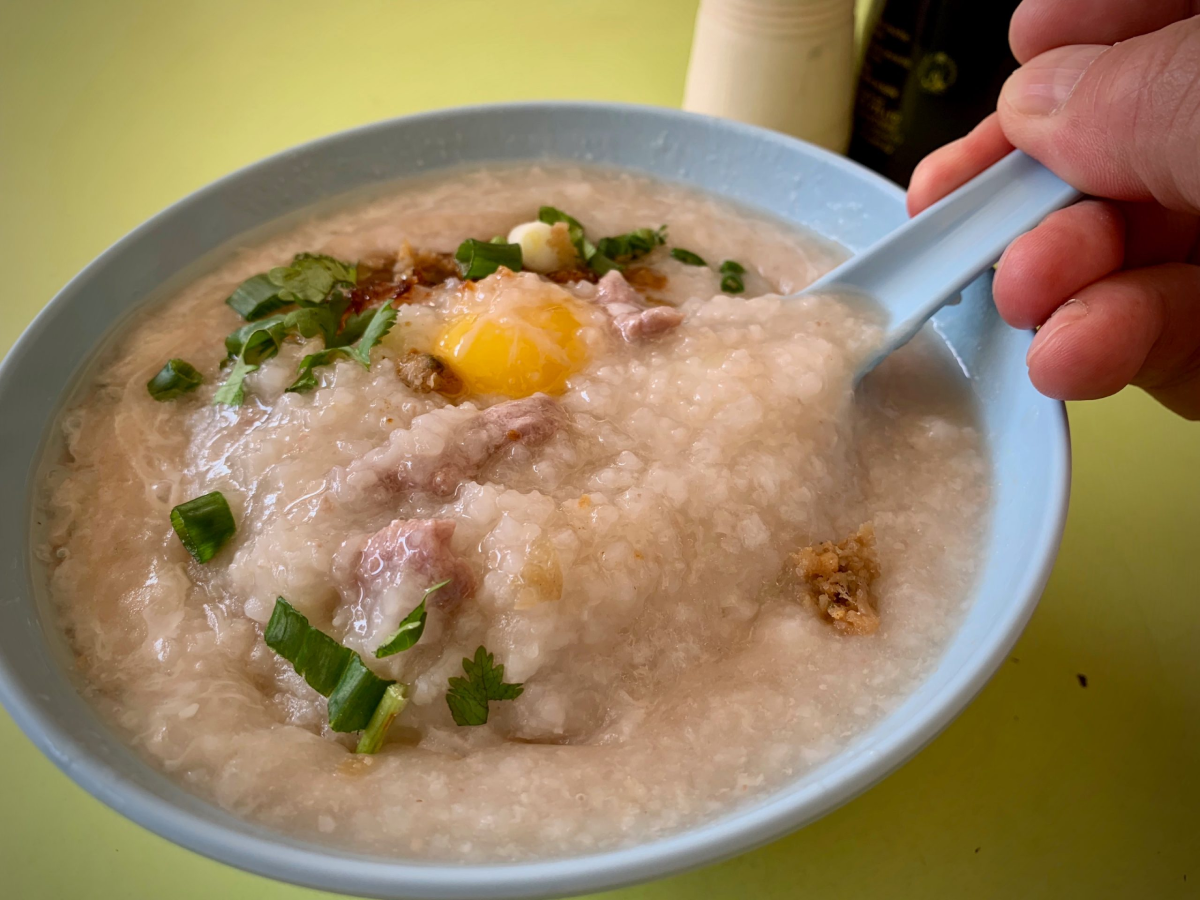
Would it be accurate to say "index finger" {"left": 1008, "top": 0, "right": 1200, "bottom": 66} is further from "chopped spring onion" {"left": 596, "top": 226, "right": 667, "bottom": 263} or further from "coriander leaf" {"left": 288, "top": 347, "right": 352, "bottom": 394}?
"coriander leaf" {"left": 288, "top": 347, "right": 352, "bottom": 394}

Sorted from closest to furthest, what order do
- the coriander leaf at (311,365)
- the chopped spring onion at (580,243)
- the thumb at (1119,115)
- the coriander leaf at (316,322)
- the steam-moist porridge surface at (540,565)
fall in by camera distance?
the steam-moist porridge surface at (540,565) < the thumb at (1119,115) < the coriander leaf at (311,365) < the coriander leaf at (316,322) < the chopped spring onion at (580,243)

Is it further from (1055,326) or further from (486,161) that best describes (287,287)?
(1055,326)

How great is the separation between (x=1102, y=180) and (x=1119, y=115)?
0.13 meters

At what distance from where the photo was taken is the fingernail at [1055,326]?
1.26m

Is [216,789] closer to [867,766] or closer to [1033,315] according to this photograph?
[867,766]

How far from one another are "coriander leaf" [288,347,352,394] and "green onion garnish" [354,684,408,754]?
52 centimetres

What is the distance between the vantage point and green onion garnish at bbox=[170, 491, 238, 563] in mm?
1234

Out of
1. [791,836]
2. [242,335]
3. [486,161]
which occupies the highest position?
[486,161]

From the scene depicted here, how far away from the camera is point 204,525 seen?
1.24 m

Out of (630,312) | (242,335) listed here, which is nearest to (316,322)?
(242,335)

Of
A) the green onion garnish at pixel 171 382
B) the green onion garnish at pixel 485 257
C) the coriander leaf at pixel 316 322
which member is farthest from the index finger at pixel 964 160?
the green onion garnish at pixel 171 382

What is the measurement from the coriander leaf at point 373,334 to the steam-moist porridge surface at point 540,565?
0.06 feet

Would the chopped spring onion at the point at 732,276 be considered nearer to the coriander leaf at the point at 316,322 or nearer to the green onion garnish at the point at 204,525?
the coriander leaf at the point at 316,322

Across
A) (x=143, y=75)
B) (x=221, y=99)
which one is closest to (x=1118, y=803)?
(x=221, y=99)
